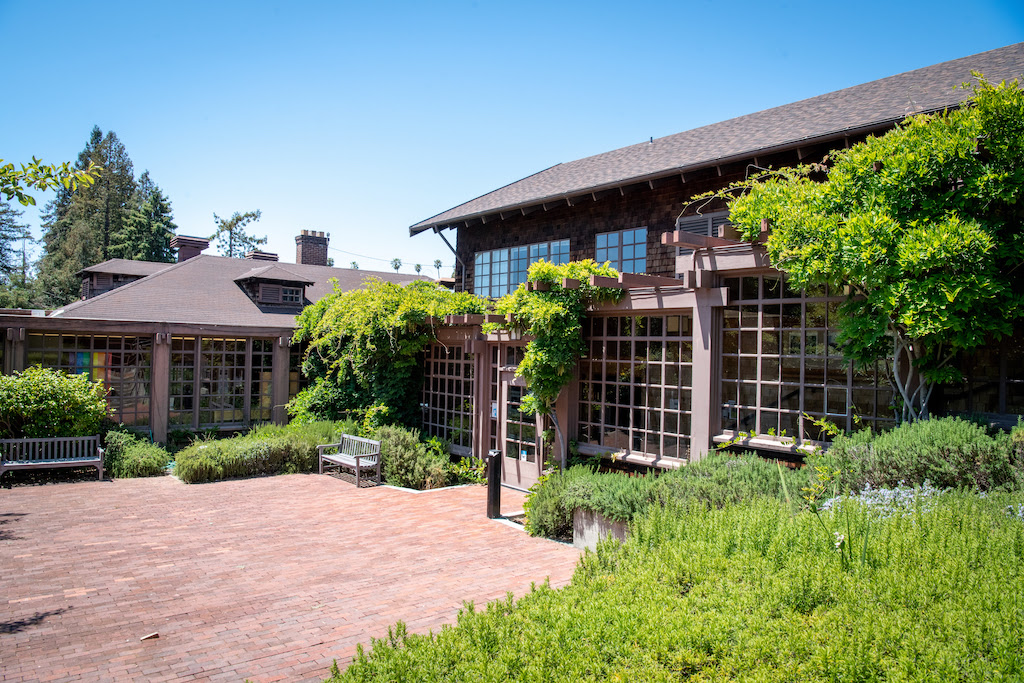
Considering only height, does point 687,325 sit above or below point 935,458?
above

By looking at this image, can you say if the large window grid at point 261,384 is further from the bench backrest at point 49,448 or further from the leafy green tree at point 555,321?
the leafy green tree at point 555,321

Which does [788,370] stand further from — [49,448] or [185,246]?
[185,246]

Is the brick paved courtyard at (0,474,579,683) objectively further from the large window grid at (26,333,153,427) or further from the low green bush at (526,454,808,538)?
the large window grid at (26,333,153,427)

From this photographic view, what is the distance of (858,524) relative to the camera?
471 centimetres

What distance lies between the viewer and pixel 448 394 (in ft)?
45.0

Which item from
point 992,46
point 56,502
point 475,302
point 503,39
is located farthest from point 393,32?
point 992,46

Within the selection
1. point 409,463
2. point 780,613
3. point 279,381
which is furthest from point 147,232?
point 780,613

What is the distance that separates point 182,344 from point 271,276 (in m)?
3.41

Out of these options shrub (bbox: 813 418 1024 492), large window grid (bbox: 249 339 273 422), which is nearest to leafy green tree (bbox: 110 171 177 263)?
large window grid (bbox: 249 339 273 422)

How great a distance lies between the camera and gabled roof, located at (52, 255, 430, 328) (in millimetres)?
15305

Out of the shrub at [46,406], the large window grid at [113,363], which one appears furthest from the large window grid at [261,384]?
the shrub at [46,406]

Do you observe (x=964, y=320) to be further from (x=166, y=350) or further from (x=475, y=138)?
(x=166, y=350)

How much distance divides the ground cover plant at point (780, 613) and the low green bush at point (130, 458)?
10.5 meters

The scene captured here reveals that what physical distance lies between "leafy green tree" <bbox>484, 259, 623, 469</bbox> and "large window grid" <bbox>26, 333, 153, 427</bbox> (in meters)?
10.3
